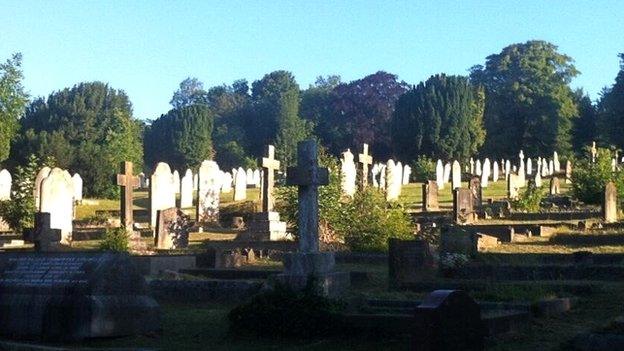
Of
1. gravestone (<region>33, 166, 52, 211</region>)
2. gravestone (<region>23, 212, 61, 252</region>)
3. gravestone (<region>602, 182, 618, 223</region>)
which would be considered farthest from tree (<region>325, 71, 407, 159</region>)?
gravestone (<region>23, 212, 61, 252</region>)

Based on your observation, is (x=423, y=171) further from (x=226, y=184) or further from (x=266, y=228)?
(x=266, y=228)

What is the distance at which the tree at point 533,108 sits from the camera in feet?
250

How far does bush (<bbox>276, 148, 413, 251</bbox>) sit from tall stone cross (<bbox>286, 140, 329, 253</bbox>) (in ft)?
26.3

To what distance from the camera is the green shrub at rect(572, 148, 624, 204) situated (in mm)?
31047

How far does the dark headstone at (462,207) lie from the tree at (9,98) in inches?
1067

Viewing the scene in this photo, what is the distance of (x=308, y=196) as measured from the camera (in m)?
13.6

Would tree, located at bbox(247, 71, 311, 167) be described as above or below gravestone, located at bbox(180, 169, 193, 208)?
above

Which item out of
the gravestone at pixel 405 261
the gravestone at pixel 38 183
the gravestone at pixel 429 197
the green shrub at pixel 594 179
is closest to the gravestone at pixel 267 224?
the gravestone at pixel 38 183

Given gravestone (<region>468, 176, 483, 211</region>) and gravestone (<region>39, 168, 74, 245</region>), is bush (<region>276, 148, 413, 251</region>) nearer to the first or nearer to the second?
gravestone (<region>39, 168, 74, 245</region>)

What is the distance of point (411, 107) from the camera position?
78062 mm

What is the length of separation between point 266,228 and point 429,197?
10526 mm

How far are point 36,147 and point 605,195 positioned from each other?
40540mm

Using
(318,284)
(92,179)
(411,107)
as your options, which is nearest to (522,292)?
(318,284)

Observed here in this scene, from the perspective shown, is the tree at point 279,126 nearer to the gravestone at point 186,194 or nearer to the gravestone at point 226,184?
the gravestone at point 226,184
